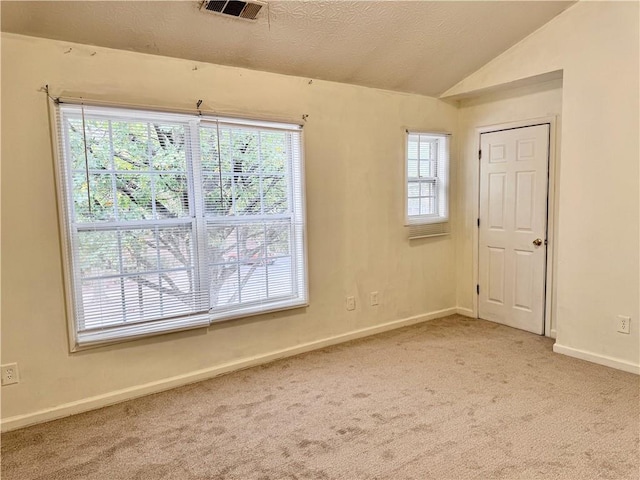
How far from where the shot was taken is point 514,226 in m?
3.99

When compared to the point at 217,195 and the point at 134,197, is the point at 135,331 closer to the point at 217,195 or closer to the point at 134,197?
the point at 134,197

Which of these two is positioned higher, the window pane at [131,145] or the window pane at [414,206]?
the window pane at [131,145]

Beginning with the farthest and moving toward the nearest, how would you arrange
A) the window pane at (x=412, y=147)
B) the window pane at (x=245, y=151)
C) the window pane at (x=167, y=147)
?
the window pane at (x=412, y=147)
the window pane at (x=245, y=151)
the window pane at (x=167, y=147)

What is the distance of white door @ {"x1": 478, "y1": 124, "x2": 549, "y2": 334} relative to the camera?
12.4 feet

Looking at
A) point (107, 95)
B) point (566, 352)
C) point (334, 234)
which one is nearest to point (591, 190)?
point (566, 352)

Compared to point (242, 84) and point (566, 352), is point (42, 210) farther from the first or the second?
point (566, 352)

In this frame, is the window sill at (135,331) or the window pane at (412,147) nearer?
the window sill at (135,331)

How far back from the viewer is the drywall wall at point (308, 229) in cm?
241

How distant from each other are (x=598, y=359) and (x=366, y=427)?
201 cm

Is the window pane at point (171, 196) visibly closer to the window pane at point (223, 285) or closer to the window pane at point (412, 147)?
the window pane at point (223, 285)

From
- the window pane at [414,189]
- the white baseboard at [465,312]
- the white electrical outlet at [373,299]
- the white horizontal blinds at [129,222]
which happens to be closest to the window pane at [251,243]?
the white horizontal blinds at [129,222]

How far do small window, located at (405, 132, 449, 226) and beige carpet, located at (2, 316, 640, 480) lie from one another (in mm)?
1550

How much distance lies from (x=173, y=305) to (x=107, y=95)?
1.41 metres

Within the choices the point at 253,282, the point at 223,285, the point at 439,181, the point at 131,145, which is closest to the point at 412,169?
the point at 439,181
